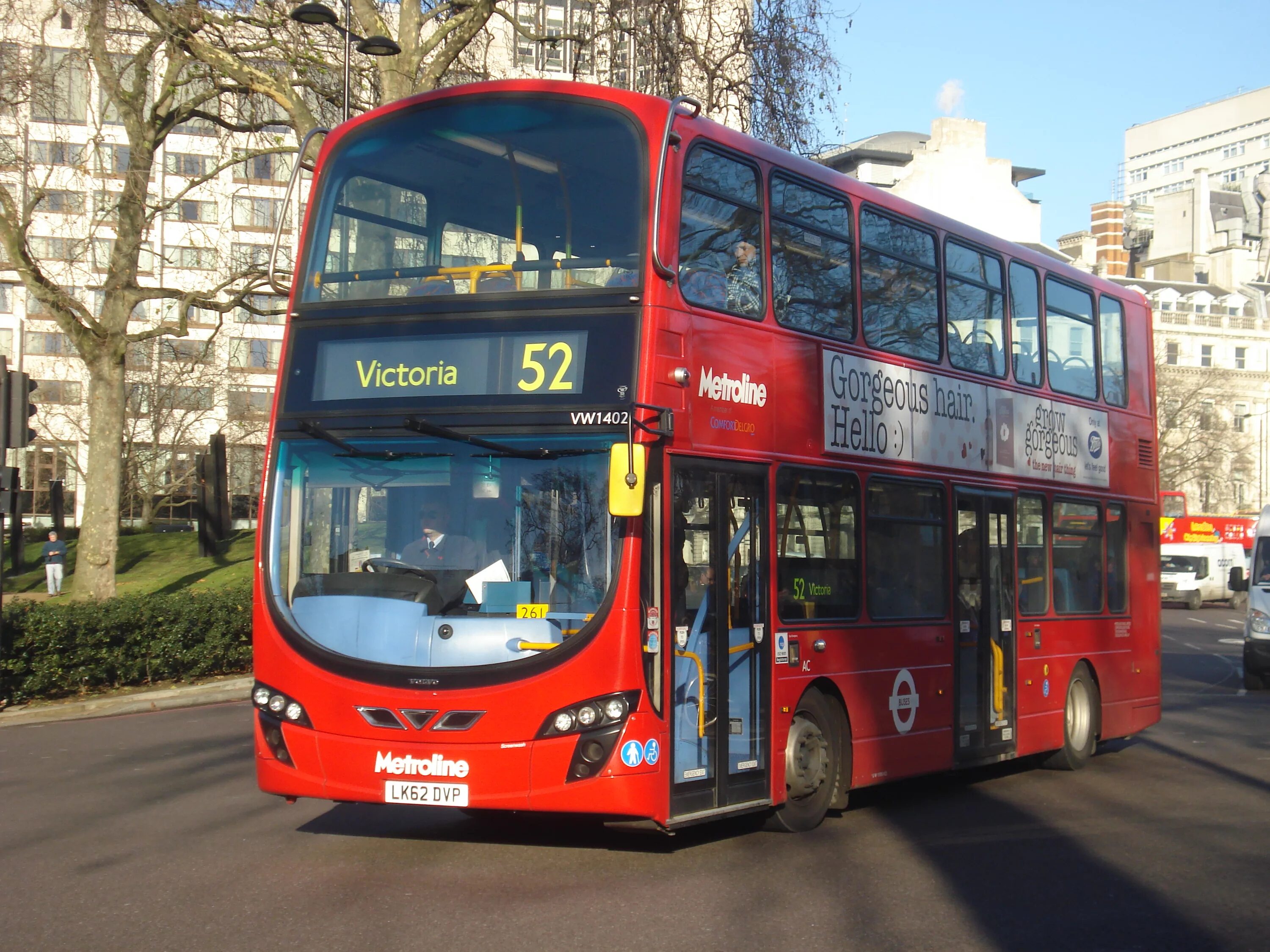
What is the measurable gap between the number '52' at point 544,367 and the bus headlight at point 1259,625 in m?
16.0

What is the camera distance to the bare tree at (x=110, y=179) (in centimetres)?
2102

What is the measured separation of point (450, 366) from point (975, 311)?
5.36m

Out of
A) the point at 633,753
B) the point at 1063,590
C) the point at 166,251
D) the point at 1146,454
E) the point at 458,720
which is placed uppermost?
the point at 166,251

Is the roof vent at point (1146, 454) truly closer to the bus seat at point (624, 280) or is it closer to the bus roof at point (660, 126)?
the bus roof at point (660, 126)

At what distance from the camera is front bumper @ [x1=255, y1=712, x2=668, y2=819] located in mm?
7609

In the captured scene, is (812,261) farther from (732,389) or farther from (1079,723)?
(1079,723)

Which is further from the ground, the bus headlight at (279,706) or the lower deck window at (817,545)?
the lower deck window at (817,545)

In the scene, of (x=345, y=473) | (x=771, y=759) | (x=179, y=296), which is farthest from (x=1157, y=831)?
(x=179, y=296)

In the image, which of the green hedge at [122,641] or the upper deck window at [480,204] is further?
the green hedge at [122,641]

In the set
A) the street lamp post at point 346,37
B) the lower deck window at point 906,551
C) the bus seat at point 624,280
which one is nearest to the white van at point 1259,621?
the lower deck window at point 906,551

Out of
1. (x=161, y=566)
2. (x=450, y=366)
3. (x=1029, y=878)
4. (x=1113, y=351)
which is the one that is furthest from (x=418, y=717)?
(x=161, y=566)

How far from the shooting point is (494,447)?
8031 millimetres

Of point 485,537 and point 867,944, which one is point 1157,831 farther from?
point 485,537

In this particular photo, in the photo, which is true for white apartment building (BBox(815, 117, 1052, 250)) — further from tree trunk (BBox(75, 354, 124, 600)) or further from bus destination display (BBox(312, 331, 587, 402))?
bus destination display (BBox(312, 331, 587, 402))
